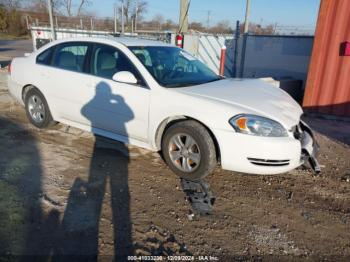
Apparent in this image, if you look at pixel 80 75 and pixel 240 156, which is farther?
pixel 80 75

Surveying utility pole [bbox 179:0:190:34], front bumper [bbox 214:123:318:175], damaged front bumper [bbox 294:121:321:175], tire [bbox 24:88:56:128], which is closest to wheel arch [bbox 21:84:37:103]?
tire [bbox 24:88:56:128]

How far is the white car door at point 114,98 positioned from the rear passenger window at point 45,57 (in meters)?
1.01

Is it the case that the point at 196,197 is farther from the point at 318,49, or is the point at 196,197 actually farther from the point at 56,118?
the point at 318,49

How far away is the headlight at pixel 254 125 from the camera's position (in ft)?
10.9

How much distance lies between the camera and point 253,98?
12.3ft

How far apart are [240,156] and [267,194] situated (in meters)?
0.62

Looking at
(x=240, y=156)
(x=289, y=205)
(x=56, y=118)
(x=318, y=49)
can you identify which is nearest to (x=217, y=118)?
(x=240, y=156)

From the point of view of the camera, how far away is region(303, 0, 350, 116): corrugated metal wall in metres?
6.58

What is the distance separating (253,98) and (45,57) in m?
3.40

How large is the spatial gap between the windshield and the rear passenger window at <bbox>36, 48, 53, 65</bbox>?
5.36ft

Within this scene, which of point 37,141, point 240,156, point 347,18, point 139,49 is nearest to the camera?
point 240,156

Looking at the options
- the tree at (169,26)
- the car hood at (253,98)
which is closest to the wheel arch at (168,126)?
the car hood at (253,98)

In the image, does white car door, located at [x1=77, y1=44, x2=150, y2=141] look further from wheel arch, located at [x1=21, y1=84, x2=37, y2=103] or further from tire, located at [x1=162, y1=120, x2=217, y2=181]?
wheel arch, located at [x1=21, y1=84, x2=37, y2=103]

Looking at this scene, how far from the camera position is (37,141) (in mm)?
4852
